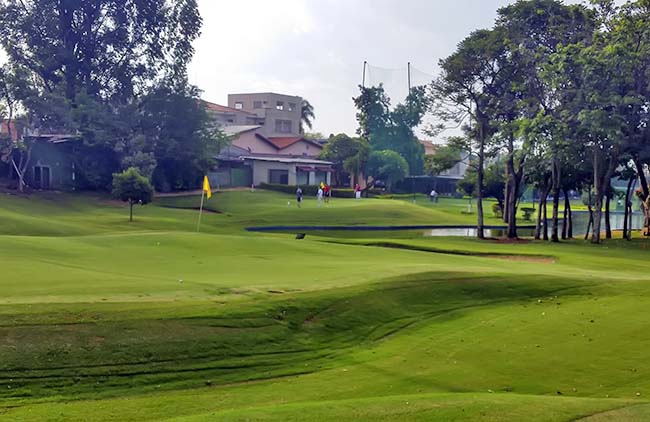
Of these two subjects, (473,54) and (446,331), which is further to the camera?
(473,54)

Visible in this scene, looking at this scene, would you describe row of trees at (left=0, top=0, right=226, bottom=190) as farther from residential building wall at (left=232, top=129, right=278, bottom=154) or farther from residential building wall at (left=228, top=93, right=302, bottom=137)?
residential building wall at (left=228, top=93, right=302, bottom=137)

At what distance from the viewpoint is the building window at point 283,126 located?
431 ft

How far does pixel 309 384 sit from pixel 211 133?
64.2 meters

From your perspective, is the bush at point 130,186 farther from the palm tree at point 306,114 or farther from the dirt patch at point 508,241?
the palm tree at point 306,114

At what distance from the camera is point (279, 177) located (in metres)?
90.2

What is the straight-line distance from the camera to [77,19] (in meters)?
71.2

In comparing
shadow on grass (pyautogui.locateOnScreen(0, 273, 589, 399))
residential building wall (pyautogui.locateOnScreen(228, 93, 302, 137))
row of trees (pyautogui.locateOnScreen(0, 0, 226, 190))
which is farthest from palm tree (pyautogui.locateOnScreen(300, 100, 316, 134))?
shadow on grass (pyautogui.locateOnScreen(0, 273, 589, 399))

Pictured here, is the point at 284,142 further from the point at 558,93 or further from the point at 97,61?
the point at 558,93

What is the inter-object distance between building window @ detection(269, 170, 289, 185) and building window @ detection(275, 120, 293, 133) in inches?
1652

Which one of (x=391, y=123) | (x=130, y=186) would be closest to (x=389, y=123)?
(x=391, y=123)

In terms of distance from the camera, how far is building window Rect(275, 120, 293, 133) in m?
131

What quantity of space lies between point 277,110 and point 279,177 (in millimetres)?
43650

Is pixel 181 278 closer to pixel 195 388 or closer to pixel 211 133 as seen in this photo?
pixel 195 388

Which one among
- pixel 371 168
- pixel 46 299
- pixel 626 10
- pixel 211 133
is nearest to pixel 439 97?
pixel 626 10
